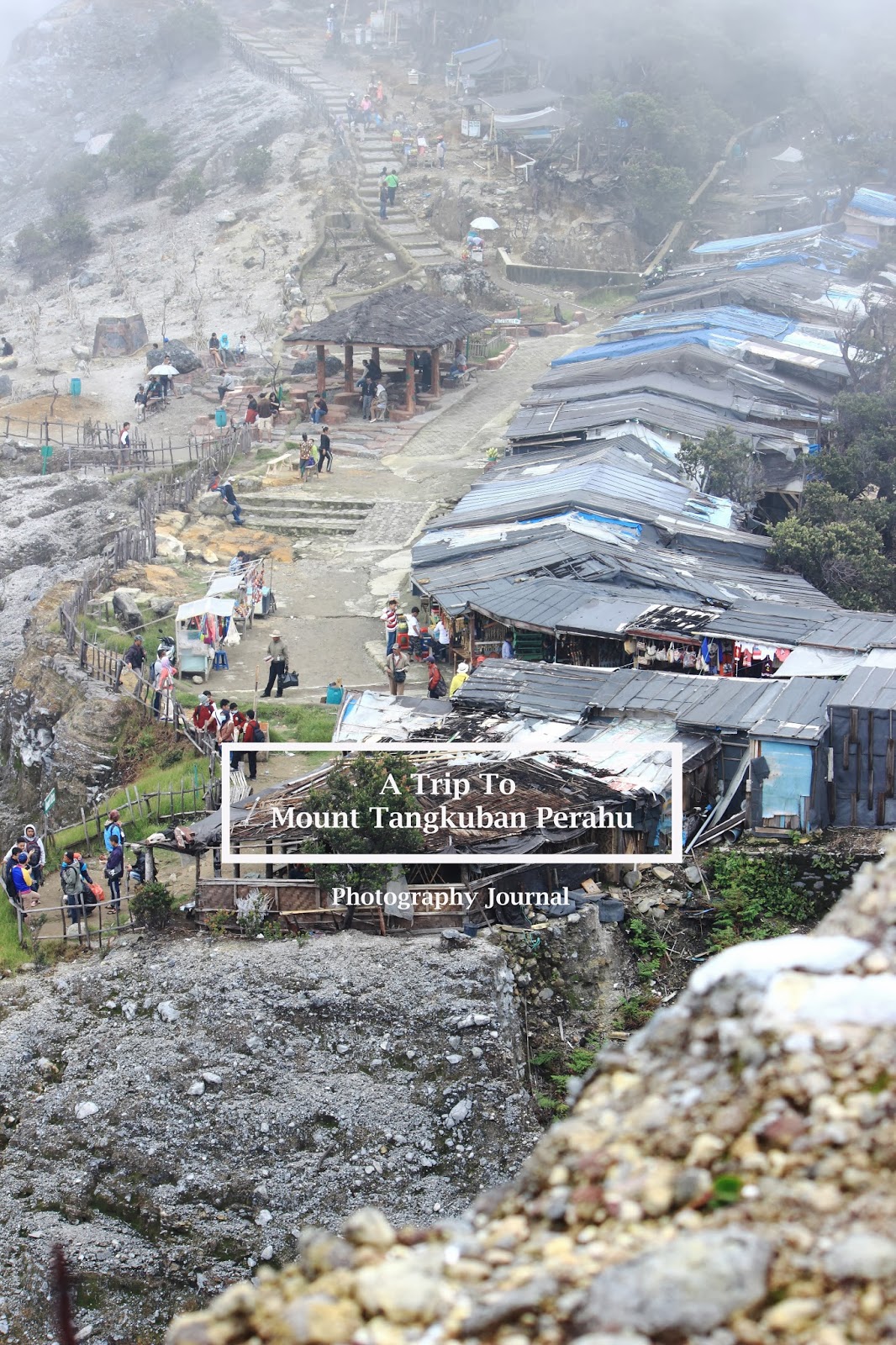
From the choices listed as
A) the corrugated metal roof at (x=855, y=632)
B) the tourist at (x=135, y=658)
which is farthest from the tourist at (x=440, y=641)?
the corrugated metal roof at (x=855, y=632)

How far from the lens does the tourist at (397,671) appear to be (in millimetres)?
18734

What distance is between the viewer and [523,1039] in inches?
506

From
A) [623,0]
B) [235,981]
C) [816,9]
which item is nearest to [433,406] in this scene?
[235,981]

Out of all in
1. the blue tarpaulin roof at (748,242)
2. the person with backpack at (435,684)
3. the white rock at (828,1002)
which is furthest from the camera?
the blue tarpaulin roof at (748,242)

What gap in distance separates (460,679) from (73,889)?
4.96m

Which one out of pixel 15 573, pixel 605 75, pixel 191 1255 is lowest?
pixel 191 1255

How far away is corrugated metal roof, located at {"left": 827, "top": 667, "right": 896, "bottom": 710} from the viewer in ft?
45.9

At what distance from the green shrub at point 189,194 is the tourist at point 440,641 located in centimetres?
2944

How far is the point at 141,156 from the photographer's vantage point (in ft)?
157

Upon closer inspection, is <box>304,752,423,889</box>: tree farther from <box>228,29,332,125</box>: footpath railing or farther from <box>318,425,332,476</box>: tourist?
<box>228,29,332,125</box>: footpath railing

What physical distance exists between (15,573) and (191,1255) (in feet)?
58.6

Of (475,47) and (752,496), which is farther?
(475,47)

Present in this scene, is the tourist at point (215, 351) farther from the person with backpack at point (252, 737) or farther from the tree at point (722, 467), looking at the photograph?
the person with backpack at point (252, 737)

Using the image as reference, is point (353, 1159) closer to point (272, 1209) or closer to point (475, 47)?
point (272, 1209)
